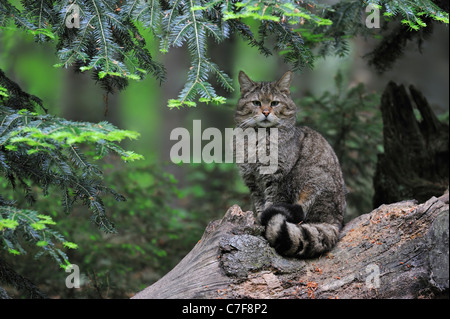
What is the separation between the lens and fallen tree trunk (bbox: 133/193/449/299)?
328 cm

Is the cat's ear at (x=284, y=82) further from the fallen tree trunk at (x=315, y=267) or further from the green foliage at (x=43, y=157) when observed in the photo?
the green foliage at (x=43, y=157)

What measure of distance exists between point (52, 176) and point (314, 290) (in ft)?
7.21

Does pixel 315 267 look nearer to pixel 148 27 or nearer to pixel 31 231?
pixel 31 231

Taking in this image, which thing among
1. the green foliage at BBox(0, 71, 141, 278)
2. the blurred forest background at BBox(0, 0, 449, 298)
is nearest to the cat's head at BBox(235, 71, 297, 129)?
the blurred forest background at BBox(0, 0, 449, 298)

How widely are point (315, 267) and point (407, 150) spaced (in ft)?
10.3

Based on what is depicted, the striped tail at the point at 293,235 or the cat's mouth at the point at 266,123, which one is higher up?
the cat's mouth at the point at 266,123

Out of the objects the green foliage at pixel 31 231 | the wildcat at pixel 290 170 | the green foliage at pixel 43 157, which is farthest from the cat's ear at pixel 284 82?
the green foliage at pixel 31 231

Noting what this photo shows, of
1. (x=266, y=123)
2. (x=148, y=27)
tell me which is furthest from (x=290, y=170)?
(x=148, y=27)

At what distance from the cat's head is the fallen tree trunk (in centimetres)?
135

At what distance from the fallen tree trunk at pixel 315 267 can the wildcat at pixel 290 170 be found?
0.37 m

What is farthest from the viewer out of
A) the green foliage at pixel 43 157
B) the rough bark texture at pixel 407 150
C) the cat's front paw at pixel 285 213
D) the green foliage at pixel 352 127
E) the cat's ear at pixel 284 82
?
the green foliage at pixel 352 127

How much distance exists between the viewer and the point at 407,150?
6.00 metres

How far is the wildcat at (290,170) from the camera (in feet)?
14.1

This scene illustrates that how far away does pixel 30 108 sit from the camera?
395cm
